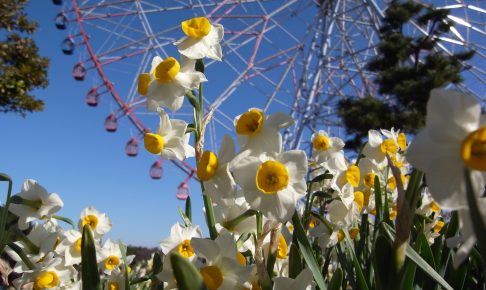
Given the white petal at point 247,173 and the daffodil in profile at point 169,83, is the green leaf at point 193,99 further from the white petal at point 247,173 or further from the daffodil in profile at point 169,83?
the white petal at point 247,173

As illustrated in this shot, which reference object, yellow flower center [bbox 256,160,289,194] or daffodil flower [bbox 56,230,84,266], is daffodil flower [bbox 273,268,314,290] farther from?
daffodil flower [bbox 56,230,84,266]

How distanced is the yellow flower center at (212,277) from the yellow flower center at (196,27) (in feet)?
0.98

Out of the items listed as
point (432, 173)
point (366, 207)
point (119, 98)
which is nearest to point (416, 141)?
point (432, 173)

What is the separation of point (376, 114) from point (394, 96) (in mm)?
619

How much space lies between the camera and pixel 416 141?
0.95 feet

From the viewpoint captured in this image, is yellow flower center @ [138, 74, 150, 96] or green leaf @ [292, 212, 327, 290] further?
yellow flower center @ [138, 74, 150, 96]

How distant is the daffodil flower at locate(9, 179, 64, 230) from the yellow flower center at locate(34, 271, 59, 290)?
95 mm

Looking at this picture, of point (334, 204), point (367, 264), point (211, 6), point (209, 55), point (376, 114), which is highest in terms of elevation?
point (211, 6)

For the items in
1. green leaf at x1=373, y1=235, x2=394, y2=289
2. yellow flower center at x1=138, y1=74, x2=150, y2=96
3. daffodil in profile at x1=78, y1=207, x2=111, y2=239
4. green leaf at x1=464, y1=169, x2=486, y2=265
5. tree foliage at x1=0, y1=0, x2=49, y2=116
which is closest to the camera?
green leaf at x1=464, y1=169, x2=486, y2=265

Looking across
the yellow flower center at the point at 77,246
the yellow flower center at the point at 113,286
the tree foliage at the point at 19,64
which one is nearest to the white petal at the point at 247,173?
the yellow flower center at the point at 113,286

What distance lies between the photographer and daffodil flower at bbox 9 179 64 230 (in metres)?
0.77

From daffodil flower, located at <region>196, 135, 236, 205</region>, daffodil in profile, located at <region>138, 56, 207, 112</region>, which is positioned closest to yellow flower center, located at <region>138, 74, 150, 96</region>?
daffodil in profile, located at <region>138, 56, 207, 112</region>

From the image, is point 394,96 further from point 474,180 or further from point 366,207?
point 474,180

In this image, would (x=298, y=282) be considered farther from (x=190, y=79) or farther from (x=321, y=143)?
(x=321, y=143)
